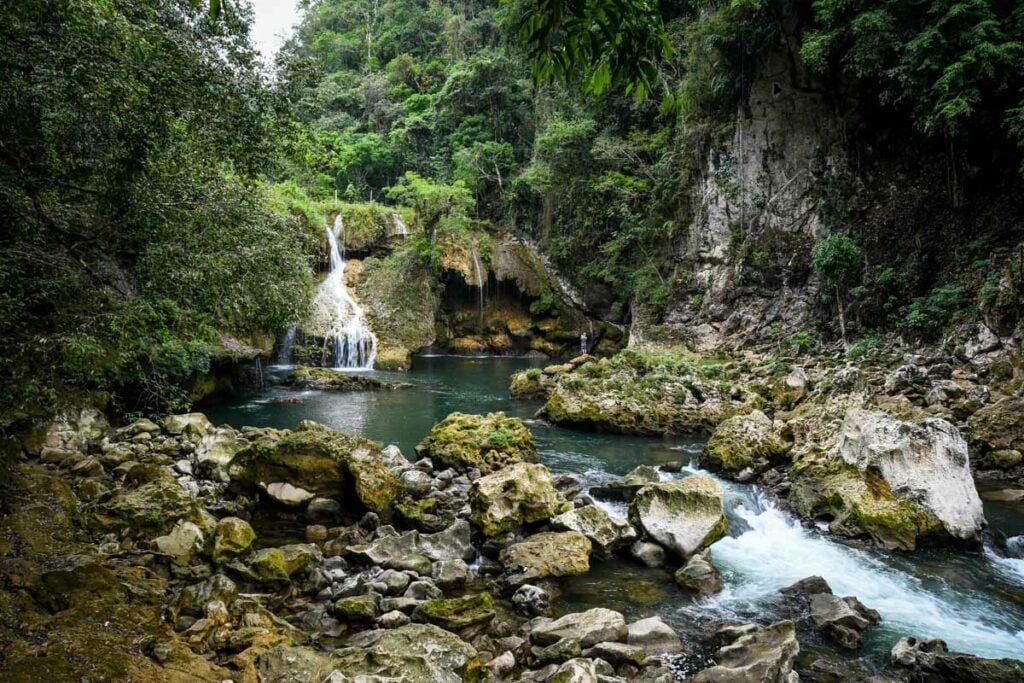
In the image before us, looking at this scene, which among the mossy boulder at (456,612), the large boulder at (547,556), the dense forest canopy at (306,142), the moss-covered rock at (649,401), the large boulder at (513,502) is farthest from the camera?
the moss-covered rock at (649,401)

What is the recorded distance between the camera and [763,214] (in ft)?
63.0

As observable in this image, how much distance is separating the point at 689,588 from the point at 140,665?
456cm

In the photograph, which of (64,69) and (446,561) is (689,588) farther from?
(64,69)

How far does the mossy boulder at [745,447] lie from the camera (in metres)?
9.28

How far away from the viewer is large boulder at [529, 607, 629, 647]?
457 cm

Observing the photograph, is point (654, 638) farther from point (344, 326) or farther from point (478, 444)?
point (344, 326)

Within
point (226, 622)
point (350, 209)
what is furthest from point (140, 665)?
point (350, 209)

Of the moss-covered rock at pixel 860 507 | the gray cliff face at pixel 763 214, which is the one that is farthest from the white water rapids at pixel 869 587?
the gray cliff face at pixel 763 214

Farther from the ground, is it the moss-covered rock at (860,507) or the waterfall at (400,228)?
the waterfall at (400,228)

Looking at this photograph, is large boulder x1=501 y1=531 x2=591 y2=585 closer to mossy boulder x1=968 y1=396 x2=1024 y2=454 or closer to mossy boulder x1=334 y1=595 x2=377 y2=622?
mossy boulder x1=334 y1=595 x2=377 y2=622

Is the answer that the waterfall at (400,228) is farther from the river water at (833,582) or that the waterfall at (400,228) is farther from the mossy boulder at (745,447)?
the mossy boulder at (745,447)

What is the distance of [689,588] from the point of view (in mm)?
5703

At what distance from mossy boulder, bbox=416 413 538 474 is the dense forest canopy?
3.31 metres

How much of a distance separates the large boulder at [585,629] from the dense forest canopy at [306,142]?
3.90 meters
